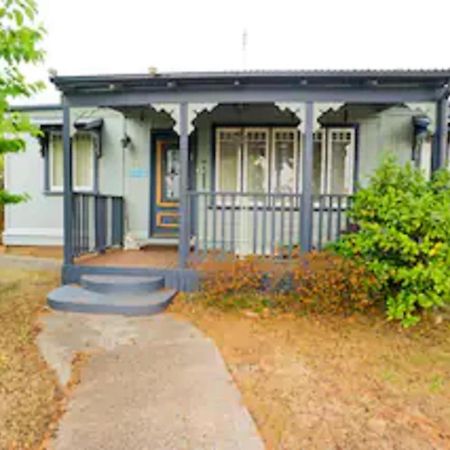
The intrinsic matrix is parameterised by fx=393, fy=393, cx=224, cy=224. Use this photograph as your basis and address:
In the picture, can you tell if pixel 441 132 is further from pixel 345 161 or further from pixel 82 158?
pixel 82 158

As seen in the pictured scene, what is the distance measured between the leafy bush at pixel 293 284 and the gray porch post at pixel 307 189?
336 millimetres

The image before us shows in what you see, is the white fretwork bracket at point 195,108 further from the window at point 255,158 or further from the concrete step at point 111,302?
the concrete step at point 111,302

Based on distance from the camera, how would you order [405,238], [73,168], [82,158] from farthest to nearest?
[82,158]
[73,168]
[405,238]

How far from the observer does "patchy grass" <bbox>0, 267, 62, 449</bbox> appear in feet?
7.99

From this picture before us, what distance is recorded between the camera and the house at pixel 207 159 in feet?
18.5

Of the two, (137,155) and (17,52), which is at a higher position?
(17,52)

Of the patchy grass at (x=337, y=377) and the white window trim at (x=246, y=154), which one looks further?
the white window trim at (x=246, y=154)

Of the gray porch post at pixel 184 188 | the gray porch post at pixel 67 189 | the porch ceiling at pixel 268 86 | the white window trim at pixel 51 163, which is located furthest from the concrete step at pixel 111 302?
the white window trim at pixel 51 163

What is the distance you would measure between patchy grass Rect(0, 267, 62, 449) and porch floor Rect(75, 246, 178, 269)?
105cm

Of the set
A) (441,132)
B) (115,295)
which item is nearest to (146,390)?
(115,295)

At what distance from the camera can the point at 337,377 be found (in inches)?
132

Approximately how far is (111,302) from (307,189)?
10.3 feet

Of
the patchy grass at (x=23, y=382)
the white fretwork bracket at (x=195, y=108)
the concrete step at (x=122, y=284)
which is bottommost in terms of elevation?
the patchy grass at (x=23, y=382)

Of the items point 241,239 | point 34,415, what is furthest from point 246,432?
point 241,239
